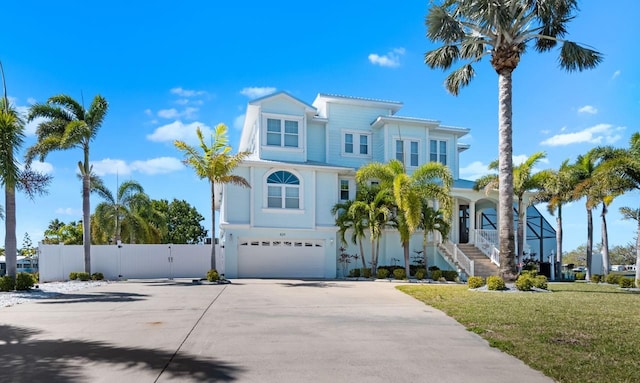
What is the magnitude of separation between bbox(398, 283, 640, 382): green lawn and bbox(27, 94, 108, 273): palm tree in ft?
51.5

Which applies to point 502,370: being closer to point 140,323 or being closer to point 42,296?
point 140,323

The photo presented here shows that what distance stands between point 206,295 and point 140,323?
5.16 m

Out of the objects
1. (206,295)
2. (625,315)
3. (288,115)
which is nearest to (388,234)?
(288,115)

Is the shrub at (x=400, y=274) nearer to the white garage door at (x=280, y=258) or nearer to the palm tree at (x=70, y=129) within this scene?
the white garage door at (x=280, y=258)

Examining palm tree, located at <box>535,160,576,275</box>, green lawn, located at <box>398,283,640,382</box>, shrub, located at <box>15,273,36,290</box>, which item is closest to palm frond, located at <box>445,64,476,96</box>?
palm tree, located at <box>535,160,576,275</box>

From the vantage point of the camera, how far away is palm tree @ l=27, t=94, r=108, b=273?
61.3ft

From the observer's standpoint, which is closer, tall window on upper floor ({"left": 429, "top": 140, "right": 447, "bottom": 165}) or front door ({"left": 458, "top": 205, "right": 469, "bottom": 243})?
front door ({"left": 458, "top": 205, "right": 469, "bottom": 243})

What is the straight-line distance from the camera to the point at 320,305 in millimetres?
11578

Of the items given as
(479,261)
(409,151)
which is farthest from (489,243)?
(409,151)

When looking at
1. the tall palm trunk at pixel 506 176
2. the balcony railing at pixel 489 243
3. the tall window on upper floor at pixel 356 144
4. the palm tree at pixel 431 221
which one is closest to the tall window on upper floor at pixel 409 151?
the tall window on upper floor at pixel 356 144

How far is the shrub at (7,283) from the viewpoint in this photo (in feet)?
50.2

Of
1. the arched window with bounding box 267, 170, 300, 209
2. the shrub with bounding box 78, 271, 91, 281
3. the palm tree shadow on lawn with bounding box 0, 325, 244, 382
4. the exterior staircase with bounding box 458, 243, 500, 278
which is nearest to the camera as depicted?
the palm tree shadow on lawn with bounding box 0, 325, 244, 382

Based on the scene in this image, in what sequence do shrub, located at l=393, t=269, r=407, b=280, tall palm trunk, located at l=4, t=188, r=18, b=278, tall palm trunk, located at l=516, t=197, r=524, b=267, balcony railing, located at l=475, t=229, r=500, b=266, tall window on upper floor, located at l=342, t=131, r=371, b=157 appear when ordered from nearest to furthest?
tall palm trunk, located at l=4, t=188, r=18, b=278 → shrub, located at l=393, t=269, r=407, b=280 → tall palm trunk, located at l=516, t=197, r=524, b=267 → balcony railing, located at l=475, t=229, r=500, b=266 → tall window on upper floor, located at l=342, t=131, r=371, b=157

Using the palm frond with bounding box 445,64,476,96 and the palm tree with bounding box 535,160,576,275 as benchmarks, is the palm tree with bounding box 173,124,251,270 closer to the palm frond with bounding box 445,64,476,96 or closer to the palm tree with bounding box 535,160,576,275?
the palm frond with bounding box 445,64,476,96
